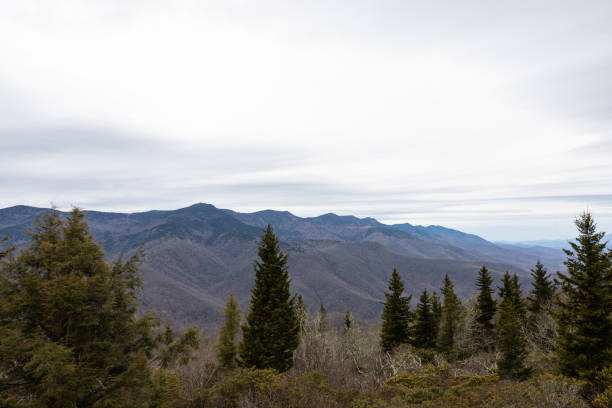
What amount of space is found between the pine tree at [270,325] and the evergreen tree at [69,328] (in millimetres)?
8946

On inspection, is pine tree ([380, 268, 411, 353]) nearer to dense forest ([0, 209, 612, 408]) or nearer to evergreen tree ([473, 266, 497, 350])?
evergreen tree ([473, 266, 497, 350])

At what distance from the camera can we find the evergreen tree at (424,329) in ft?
107

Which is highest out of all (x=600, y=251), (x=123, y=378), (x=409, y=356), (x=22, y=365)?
(x=600, y=251)

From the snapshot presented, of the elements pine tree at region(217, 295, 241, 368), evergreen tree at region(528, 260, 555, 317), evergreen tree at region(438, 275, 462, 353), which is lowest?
pine tree at region(217, 295, 241, 368)

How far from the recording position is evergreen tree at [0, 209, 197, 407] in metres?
10.5

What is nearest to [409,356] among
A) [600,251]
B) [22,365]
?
[600,251]

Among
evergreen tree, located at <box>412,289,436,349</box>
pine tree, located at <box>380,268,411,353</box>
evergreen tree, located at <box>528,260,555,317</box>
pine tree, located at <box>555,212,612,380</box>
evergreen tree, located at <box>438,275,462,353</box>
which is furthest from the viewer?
evergreen tree, located at <box>528,260,555,317</box>

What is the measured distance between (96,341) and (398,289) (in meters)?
27.2

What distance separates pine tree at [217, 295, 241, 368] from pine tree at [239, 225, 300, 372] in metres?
8.59

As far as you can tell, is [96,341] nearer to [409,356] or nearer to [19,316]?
[19,316]

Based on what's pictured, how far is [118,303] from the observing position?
1354 cm

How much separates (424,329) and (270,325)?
18.6 metres

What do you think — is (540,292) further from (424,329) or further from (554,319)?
(554,319)

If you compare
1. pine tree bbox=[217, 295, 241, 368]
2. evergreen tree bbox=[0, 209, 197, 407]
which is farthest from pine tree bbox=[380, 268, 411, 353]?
evergreen tree bbox=[0, 209, 197, 407]
